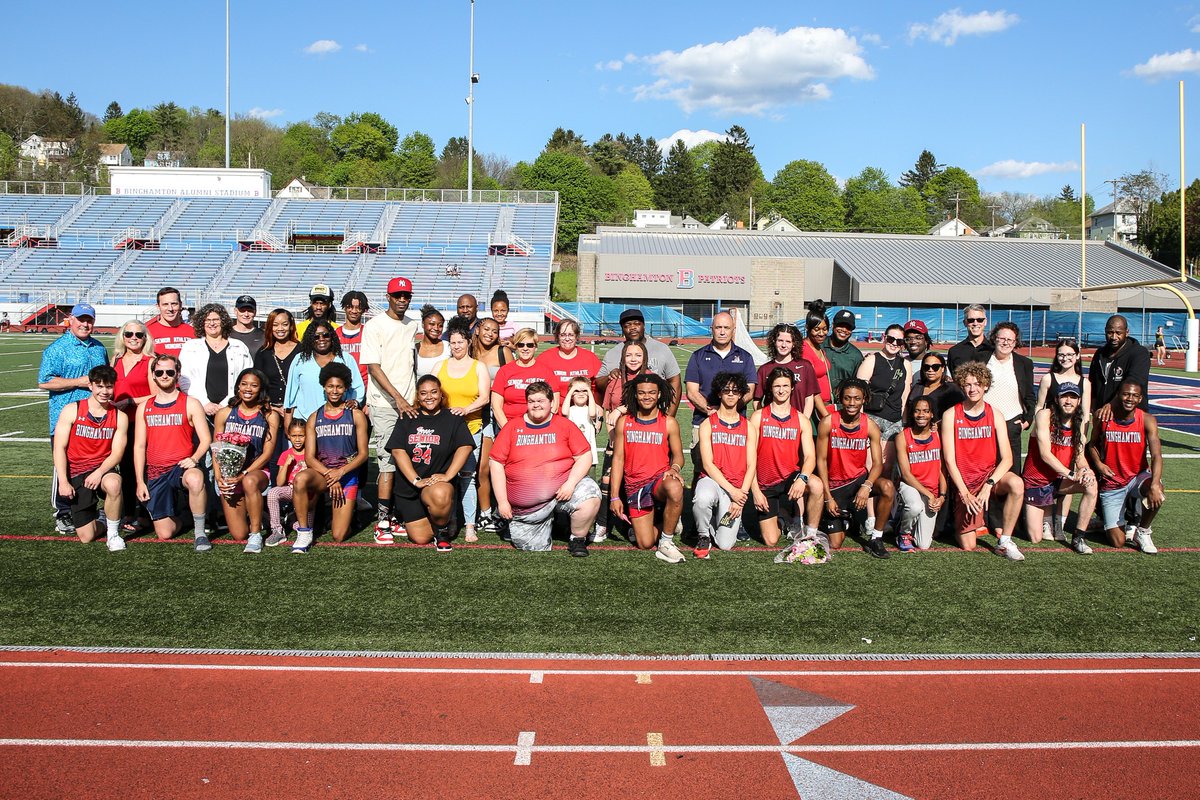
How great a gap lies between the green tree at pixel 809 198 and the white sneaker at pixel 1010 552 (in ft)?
270

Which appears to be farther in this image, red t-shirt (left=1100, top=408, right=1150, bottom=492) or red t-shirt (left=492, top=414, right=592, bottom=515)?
red t-shirt (left=1100, top=408, right=1150, bottom=492)

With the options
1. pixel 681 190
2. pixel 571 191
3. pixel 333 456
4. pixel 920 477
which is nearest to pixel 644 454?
pixel 920 477

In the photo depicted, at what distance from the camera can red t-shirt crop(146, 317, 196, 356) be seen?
8055 millimetres

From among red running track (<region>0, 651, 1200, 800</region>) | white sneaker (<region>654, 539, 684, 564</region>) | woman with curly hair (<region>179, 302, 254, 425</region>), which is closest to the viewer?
red running track (<region>0, 651, 1200, 800</region>)

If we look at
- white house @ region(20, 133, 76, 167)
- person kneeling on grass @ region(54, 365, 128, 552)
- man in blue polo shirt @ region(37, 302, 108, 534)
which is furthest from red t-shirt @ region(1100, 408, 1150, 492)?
white house @ region(20, 133, 76, 167)

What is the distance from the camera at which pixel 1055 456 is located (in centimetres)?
743

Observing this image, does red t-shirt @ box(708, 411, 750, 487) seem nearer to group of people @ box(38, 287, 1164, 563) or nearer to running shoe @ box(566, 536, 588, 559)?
group of people @ box(38, 287, 1164, 563)

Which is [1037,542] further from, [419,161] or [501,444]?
[419,161]

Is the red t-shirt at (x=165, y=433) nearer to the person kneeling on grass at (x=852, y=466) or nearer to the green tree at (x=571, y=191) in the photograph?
the person kneeling on grass at (x=852, y=466)

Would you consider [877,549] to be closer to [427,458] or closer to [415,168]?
[427,458]

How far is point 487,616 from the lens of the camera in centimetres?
557

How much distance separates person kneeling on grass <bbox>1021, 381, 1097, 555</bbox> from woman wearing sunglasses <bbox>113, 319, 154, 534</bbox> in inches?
278

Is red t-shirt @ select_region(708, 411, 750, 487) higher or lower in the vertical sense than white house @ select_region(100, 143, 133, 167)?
lower

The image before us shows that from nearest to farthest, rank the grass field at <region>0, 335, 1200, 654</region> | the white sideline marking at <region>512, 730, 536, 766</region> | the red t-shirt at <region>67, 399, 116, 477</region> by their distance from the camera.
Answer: the white sideline marking at <region>512, 730, 536, 766</region>
the grass field at <region>0, 335, 1200, 654</region>
the red t-shirt at <region>67, 399, 116, 477</region>
